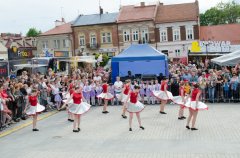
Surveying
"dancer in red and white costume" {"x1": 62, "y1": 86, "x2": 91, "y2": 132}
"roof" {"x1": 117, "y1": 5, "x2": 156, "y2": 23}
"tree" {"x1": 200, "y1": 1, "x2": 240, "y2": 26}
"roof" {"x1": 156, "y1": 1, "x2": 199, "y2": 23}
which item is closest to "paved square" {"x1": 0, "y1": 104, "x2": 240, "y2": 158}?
"dancer in red and white costume" {"x1": 62, "y1": 86, "x2": 91, "y2": 132}

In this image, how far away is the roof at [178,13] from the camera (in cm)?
5228

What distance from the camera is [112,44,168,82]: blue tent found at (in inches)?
944

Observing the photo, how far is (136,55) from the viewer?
24.6m

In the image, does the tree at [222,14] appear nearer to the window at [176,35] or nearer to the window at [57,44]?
the window at [176,35]

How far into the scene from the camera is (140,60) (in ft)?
78.6

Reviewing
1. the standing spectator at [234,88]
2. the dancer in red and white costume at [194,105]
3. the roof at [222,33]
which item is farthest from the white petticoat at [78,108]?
the roof at [222,33]

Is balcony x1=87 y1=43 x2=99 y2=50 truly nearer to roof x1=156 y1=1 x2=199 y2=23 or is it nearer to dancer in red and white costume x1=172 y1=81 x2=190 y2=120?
roof x1=156 y1=1 x2=199 y2=23

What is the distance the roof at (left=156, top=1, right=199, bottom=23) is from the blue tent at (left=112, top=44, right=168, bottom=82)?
25234mm

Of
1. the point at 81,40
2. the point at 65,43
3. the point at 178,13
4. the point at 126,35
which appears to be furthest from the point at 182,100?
the point at 65,43

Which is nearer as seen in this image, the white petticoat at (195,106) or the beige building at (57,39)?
the white petticoat at (195,106)

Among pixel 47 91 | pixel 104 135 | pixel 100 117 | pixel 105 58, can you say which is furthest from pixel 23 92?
pixel 105 58

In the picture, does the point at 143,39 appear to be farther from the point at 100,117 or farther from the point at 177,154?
the point at 177,154

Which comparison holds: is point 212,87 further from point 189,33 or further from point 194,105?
point 189,33

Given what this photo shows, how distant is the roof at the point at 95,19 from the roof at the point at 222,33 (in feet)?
43.5
